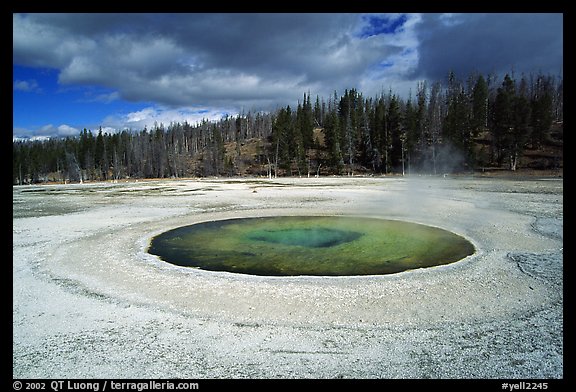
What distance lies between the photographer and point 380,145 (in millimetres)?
73375

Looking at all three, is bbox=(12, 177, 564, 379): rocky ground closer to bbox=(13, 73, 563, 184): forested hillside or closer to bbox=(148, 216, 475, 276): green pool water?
bbox=(148, 216, 475, 276): green pool water

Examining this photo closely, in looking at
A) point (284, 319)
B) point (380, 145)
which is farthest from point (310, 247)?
point (380, 145)

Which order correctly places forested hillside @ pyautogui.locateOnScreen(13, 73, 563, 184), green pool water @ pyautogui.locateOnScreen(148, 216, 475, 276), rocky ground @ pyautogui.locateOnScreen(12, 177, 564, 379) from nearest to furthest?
rocky ground @ pyautogui.locateOnScreen(12, 177, 564, 379), green pool water @ pyautogui.locateOnScreen(148, 216, 475, 276), forested hillside @ pyautogui.locateOnScreen(13, 73, 563, 184)

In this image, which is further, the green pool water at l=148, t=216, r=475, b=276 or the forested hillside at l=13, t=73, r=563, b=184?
the forested hillside at l=13, t=73, r=563, b=184

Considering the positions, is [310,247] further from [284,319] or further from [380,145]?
[380,145]

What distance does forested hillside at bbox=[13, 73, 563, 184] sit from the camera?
58375 millimetres

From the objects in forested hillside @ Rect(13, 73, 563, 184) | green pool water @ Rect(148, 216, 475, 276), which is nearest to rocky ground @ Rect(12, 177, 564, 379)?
green pool water @ Rect(148, 216, 475, 276)

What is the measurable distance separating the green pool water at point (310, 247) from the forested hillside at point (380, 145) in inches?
1936

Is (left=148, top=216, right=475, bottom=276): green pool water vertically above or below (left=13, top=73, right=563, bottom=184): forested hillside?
below

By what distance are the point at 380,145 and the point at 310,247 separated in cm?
6383

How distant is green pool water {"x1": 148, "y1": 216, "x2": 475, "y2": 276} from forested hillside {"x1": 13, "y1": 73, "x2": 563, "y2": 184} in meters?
49.2
